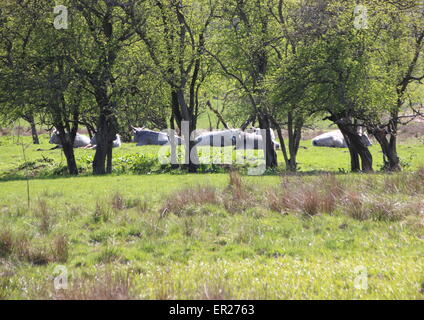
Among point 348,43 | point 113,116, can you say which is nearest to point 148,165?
point 113,116

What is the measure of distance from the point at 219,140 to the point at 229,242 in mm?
29203

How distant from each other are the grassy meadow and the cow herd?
21261 millimetres

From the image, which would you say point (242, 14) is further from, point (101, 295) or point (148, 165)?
point (101, 295)

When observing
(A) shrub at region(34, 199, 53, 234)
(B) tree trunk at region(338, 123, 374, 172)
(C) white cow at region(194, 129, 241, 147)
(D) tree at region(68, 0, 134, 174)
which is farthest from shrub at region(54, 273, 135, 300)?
(C) white cow at region(194, 129, 241, 147)

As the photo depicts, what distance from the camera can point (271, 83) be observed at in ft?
76.5

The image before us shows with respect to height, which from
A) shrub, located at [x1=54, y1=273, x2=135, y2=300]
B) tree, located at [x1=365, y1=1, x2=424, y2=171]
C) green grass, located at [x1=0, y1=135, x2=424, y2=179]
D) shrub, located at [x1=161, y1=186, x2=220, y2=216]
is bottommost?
shrub, located at [x1=54, y1=273, x2=135, y2=300]

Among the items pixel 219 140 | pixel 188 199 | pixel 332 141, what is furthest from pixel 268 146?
pixel 332 141

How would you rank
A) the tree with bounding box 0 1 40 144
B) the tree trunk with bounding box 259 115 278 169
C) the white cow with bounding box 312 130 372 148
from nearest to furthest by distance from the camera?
the tree with bounding box 0 1 40 144 → the tree trunk with bounding box 259 115 278 169 → the white cow with bounding box 312 130 372 148

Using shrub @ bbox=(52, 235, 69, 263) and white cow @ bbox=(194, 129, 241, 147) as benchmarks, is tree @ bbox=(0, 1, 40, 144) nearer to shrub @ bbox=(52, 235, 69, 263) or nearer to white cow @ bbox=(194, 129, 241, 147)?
white cow @ bbox=(194, 129, 241, 147)

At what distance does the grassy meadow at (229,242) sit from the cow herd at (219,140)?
2126 centimetres

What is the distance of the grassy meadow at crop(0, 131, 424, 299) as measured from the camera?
6617 mm

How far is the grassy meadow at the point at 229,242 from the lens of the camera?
6617 mm

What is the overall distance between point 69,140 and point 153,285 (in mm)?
22159
